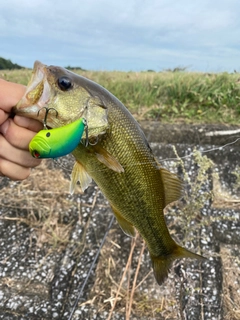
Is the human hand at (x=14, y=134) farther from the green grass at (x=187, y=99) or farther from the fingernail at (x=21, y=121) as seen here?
the green grass at (x=187, y=99)

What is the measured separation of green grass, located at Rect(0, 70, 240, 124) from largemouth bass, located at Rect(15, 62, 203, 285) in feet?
7.29

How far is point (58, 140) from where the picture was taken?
1182mm

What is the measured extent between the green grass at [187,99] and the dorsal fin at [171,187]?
2.21 m

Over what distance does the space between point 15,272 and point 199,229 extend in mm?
1360

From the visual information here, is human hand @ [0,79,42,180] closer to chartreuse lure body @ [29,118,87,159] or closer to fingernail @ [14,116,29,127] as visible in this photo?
fingernail @ [14,116,29,127]

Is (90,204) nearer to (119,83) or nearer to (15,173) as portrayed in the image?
(15,173)

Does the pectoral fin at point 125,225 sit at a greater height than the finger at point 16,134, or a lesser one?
lesser

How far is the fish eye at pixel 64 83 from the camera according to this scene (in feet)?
4.27

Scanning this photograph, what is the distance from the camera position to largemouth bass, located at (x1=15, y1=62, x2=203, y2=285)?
1291 millimetres

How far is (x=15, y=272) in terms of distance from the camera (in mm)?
2531

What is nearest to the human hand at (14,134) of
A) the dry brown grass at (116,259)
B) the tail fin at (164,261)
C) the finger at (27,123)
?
the finger at (27,123)

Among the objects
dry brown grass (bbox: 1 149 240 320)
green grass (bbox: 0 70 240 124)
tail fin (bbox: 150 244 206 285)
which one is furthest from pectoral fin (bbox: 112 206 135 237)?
green grass (bbox: 0 70 240 124)

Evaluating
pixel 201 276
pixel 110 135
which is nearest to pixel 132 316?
pixel 201 276

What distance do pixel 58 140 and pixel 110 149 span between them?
0.26m
